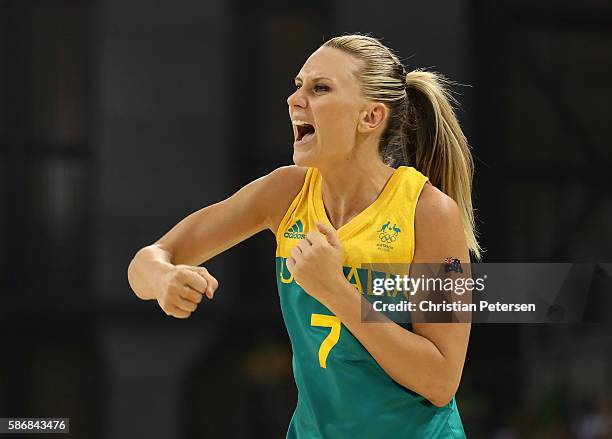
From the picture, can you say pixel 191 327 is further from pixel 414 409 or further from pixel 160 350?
pixel 414 409

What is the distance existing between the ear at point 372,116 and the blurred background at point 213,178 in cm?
224

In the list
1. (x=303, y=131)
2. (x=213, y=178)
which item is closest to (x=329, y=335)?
(x=303, y=131)

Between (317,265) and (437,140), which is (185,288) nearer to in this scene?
(317,265)

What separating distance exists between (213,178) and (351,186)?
7.77ft

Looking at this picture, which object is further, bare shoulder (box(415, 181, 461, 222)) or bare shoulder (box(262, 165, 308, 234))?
bare shoulder (box(262, 165, 308, 234))

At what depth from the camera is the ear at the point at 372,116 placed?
137cm

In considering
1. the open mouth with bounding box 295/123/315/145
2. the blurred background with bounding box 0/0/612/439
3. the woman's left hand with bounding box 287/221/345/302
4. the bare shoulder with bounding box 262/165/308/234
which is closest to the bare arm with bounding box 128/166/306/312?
the bare shoulder with bounding box 262/165/308/234

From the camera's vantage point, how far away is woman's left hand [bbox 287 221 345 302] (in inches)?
48.4

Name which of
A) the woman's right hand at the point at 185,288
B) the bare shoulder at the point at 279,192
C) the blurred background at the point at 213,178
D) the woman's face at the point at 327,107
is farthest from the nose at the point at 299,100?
the blurred background at the point at 213,178

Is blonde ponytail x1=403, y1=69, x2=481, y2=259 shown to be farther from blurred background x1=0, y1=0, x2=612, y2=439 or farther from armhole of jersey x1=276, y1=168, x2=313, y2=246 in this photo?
blurred background x1=0, y1=0, x2=612, y2=439

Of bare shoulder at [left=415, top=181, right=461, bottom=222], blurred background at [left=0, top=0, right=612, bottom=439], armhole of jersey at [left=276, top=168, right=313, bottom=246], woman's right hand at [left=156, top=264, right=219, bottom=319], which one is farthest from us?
blurred background at [left=0, top=0, right=612, bottom=439]

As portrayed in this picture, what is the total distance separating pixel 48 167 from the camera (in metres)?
3.95

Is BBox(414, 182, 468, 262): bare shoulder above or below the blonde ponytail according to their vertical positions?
below

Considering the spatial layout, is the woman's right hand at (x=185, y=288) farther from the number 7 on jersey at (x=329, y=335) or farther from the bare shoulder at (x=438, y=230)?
the bare shoulder at (x=438, y=230)
